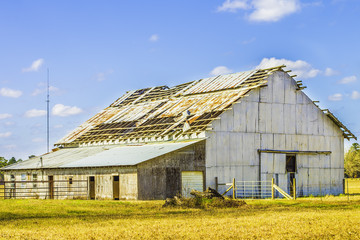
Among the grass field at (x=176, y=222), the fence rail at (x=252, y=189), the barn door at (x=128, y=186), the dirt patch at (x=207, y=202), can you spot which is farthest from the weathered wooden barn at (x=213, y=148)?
the grass field at (x=176, y=222)

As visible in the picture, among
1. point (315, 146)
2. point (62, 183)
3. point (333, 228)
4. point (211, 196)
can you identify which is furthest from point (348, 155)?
point (333, 228)

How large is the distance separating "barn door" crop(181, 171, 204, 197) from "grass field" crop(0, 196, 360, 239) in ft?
21.2

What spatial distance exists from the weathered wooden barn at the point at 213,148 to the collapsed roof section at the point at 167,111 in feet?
0.38

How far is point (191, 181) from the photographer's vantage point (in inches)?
1447

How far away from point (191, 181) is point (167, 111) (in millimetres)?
9944

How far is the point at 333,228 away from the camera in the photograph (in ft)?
62.3

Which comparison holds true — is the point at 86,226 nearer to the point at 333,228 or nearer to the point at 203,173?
the point at 333,228

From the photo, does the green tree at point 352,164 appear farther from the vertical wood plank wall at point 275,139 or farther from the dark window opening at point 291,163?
the dark window opening at point 291,163

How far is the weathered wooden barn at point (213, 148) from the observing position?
3653 cm

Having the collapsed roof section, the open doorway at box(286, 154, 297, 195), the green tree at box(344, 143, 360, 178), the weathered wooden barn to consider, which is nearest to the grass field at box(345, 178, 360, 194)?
the weathered wooden barn

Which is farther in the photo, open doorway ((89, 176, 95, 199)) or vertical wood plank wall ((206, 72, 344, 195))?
open doorway ((89, 176, 95, 199))

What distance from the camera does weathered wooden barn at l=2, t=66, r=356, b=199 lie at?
36531mm

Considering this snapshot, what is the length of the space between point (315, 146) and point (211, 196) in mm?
15464

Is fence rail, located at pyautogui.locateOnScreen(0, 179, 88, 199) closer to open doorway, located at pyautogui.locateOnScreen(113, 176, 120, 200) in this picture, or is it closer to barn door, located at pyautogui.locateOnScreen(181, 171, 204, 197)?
open doorway, located at pyautogui.locateOnScreen(113, 176, 120, 200)
